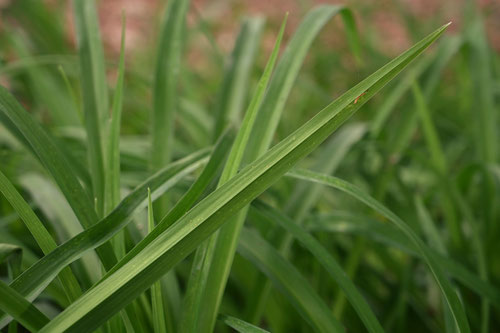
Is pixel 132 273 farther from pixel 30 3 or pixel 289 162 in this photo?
pixel 30 3

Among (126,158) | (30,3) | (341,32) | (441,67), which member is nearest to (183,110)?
(126,158)

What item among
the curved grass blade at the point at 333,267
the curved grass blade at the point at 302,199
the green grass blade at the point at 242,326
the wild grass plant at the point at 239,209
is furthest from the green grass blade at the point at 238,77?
the green grass blade at the point at 242,326

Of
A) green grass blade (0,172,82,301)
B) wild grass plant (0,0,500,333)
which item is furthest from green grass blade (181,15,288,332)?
green grass blade (0,172,82,301)

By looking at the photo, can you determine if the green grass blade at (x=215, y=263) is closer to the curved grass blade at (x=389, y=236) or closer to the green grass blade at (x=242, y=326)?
the green grass blade at (x=242, y=326)

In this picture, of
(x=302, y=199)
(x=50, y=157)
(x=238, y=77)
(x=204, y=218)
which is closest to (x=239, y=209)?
(x=204, y=218)

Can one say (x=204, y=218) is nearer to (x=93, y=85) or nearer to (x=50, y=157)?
(x=50, y=157)

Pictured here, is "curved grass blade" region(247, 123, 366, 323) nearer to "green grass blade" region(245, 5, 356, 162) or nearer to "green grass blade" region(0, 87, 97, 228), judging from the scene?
"green grass blade" region(245, 5, 356, 162)
